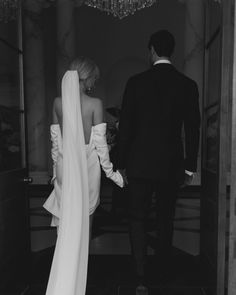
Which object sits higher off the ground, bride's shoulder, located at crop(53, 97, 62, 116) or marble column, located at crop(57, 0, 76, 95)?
marble column, located at crop(57, 0, 76, 95)

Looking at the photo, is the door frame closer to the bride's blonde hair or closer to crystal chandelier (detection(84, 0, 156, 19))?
the bride's blonde hair

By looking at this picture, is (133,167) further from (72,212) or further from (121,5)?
(121,5)

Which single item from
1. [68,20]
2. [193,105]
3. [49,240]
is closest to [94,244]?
[49,240]

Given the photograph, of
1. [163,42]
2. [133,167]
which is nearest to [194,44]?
[163,42]

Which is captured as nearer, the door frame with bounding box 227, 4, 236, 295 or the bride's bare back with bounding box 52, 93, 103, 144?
the door frame with bounding box 227, 4, 236, 295

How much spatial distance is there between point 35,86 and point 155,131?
588cm

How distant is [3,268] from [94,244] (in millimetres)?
1500

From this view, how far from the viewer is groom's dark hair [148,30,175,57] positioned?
2318 millimetres

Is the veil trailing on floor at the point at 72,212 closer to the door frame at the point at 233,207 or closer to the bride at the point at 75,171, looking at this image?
the bride at the point at 75,171

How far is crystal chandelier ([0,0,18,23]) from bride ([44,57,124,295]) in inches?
22.2

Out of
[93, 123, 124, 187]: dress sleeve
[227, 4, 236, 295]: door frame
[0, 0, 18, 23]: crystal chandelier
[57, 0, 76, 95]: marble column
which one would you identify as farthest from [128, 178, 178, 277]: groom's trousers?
[57, 0, 76, 95]: marble column

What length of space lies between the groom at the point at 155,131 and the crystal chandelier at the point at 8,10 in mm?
953

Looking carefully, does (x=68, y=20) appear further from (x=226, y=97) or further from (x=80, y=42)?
(x=226, y=97)

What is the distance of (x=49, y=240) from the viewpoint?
3762 millimetres
